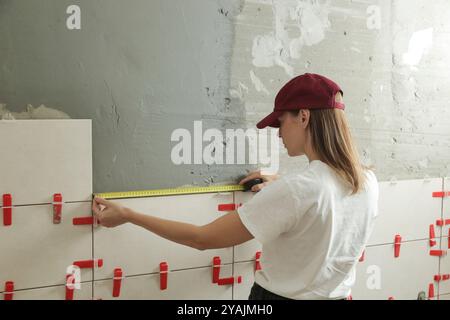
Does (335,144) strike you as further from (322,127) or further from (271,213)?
(271,213)

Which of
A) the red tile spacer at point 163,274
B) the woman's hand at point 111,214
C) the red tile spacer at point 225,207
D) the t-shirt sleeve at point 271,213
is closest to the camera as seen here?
the t-shirt sleeve at point 271,213

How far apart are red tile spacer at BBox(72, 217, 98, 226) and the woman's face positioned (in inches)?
27.5

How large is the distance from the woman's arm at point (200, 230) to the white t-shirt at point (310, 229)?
39mm

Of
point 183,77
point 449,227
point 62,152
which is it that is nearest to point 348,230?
point 183,77

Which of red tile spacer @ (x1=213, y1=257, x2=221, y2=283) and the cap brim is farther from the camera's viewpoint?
red tile spacer @ (x1=213, y1=257, x2=221, y2=283)

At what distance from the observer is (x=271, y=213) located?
4.04 ft

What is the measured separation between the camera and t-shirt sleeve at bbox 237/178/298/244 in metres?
1.22

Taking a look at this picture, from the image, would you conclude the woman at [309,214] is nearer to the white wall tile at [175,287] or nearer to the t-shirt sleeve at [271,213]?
the t-shirt sleeve at [271,213]

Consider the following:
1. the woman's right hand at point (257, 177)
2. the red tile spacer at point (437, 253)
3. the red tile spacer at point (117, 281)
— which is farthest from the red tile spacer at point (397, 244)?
the red tile spacer at point (117, 281)

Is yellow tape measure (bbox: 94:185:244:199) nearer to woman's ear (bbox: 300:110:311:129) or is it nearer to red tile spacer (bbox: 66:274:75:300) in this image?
red tile spacer (bbox: 66:274:75:300)

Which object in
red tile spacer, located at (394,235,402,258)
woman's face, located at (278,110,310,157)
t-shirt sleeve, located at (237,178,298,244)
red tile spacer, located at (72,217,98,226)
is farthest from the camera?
red tile spacer, located at (394,235,402,258)

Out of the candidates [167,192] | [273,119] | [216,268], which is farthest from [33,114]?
[216,268]

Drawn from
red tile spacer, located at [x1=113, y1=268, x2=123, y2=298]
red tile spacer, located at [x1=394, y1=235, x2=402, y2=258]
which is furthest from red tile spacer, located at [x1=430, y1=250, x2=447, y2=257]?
red tile spacer, located at [x1=113, y1=268, x2=123, y2=298]

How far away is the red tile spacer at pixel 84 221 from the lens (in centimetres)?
158
